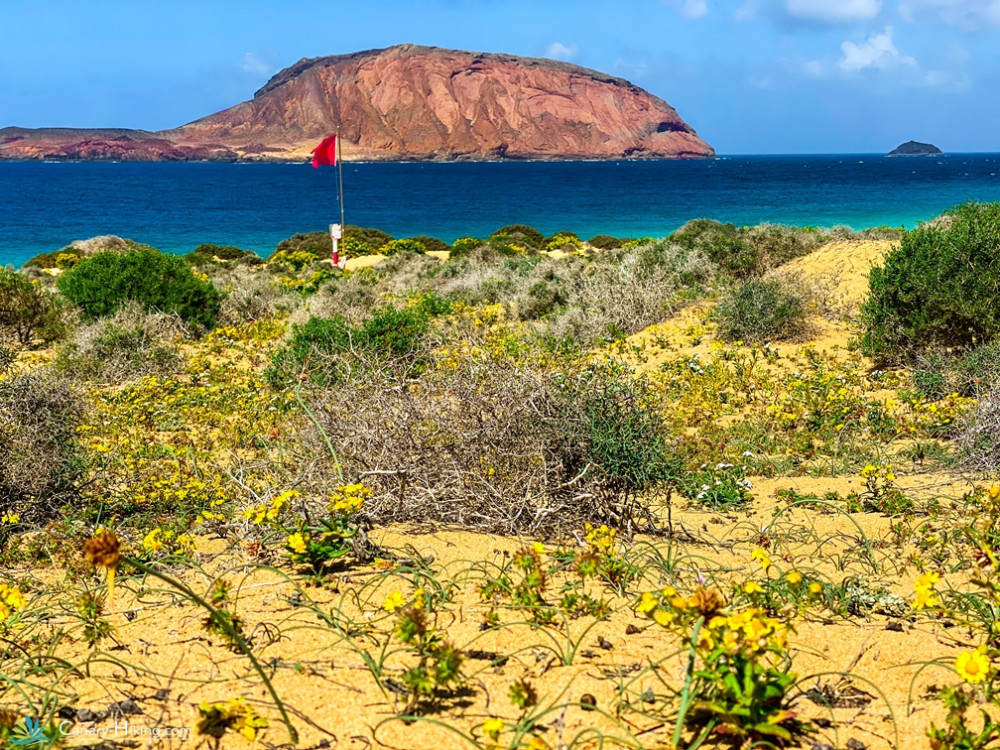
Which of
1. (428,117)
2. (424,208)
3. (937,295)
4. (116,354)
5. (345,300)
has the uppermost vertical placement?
(428,117)

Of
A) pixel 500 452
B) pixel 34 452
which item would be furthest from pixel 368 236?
pixel 500 452

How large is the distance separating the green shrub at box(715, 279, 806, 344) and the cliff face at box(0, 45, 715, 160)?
147423 millimetres

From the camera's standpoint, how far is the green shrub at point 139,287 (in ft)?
39.0

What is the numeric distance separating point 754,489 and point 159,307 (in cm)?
936

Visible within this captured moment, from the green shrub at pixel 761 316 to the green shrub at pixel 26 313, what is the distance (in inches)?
364

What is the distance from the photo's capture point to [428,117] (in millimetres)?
158500

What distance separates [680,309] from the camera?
1184 centimetres

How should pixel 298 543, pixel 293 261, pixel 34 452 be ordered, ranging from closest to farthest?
1. pixel 298 543
2. pixel 34 452
3. pixel 293 261

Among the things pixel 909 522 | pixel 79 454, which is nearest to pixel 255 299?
pixel 79 454

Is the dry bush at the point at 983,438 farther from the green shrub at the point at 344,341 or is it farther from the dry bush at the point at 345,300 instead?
the dry bush at the point at 345,300

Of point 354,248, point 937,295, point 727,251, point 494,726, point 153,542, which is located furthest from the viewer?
point 354,248

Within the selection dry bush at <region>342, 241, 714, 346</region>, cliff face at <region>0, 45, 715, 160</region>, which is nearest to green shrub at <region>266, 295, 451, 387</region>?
dry bush at <region>342, 241, 714, 346</region>

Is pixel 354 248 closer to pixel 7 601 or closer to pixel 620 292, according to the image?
pixel 620 292

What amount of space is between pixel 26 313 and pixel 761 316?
394 inches
